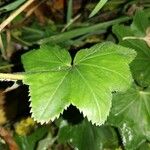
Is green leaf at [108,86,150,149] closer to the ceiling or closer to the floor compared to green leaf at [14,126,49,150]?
closer to the ceiling

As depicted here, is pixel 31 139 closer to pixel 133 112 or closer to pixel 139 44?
pixel 133 112

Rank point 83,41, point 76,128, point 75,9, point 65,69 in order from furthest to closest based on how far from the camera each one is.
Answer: point 75,9 < point 83,41 < point 76,128 < point 65,69

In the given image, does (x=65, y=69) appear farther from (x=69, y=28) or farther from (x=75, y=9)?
(x=75, y=9)

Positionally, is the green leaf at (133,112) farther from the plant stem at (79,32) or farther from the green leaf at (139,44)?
the plant stem at (79,32)

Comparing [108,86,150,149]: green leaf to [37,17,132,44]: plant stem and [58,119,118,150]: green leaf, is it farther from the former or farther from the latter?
[37,17,132,44]: plant stem

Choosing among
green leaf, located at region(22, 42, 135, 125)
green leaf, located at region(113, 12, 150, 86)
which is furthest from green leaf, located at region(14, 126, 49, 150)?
green leaf, located at region(22, 42, 135, 125)

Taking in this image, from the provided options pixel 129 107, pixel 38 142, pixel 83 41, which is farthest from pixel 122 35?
pixel 38 142

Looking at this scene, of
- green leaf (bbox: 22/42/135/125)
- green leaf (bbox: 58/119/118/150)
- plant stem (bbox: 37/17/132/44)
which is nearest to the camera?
green leaf (bbox: 22/42/135/125)
